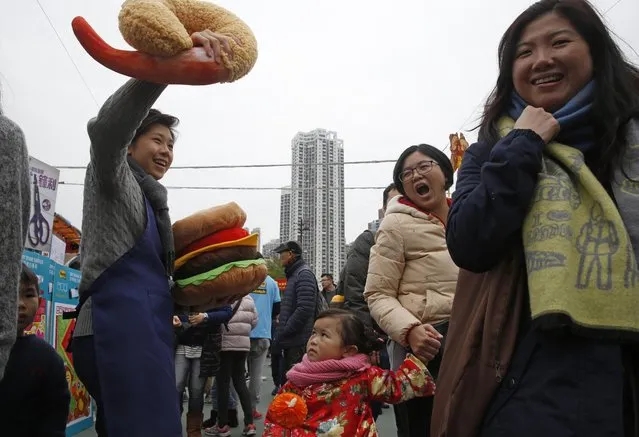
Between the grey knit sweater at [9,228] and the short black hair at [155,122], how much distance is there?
1067 millimetres

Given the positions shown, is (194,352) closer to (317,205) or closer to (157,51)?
(157,51)

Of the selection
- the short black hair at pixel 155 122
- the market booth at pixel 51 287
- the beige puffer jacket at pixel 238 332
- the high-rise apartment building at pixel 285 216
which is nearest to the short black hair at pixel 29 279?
the short black hair at pixel 155 122

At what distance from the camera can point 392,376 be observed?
105 inches

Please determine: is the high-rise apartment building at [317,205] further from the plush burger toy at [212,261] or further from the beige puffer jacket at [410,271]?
the plush burger toy at [212,261]

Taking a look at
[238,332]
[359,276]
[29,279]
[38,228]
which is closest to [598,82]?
[359,276]

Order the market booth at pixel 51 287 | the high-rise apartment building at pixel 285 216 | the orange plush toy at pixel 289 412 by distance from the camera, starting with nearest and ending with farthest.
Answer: the orange plush toy at pixel 289 412, the market booth at pixel 51 287, the high-rise apartment building at pixel 285 216

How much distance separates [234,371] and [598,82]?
4.61 meters

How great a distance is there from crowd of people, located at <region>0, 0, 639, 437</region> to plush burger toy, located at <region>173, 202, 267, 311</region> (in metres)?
→ 0.14

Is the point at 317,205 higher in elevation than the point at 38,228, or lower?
higher

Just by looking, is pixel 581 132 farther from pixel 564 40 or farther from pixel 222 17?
pixel 222 17

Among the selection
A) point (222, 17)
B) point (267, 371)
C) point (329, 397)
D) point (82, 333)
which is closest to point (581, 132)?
point (222, 17)

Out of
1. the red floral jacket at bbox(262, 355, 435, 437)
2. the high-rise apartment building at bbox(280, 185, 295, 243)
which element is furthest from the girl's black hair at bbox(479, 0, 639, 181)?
the high-rise apartment building at bbox(280, 185, 295, 243)

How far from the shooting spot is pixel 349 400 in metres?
2.74

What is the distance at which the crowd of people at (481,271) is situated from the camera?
1.12 metres
